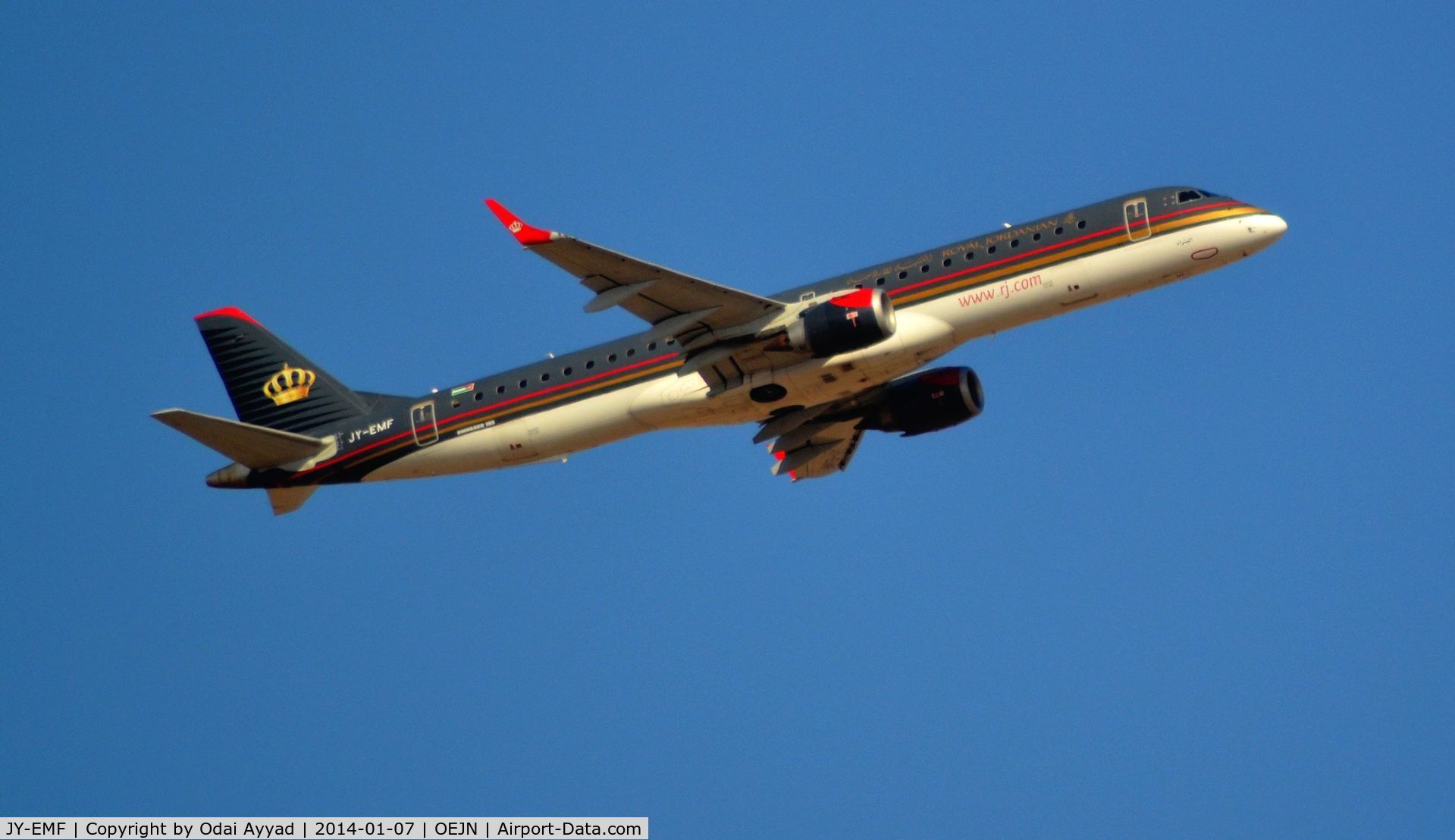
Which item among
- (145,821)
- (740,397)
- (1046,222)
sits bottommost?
(145,821)

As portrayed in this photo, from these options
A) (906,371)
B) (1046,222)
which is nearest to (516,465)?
(906,371)

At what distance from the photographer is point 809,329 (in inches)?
1986

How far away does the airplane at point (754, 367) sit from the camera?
166 feet

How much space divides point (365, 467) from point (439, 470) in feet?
8.29

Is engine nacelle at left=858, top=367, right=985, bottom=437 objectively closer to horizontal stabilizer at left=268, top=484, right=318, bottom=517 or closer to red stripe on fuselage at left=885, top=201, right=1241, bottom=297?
red stripe on fuselage at left=885, top=201, right=1241, bottom=297

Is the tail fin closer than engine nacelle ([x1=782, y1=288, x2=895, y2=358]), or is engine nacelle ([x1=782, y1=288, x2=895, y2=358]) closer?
engine nacelle ([x1=782, y1=288, x2=895, y2=358])

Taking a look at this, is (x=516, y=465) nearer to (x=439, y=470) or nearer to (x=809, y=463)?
(x=439, y=470)

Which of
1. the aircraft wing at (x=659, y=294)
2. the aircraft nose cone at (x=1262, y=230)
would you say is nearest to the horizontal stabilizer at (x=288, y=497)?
the aircraft wing at (x=659, y=294)

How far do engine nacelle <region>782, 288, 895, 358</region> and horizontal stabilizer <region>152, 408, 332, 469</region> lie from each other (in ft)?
56.7

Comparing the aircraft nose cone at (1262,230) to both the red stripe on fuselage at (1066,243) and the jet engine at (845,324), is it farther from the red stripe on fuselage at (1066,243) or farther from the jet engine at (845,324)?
the jet engine at (845,324)

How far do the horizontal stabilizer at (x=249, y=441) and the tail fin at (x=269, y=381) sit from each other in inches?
39.3

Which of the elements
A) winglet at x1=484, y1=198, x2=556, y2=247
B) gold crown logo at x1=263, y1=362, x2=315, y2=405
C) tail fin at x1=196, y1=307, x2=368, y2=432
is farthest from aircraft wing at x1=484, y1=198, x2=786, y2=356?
gold crown logo at x1=263, y1=362, x2=315, y2=405

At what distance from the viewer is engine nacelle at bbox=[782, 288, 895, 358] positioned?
49.8m

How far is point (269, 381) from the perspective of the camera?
2360 inches
